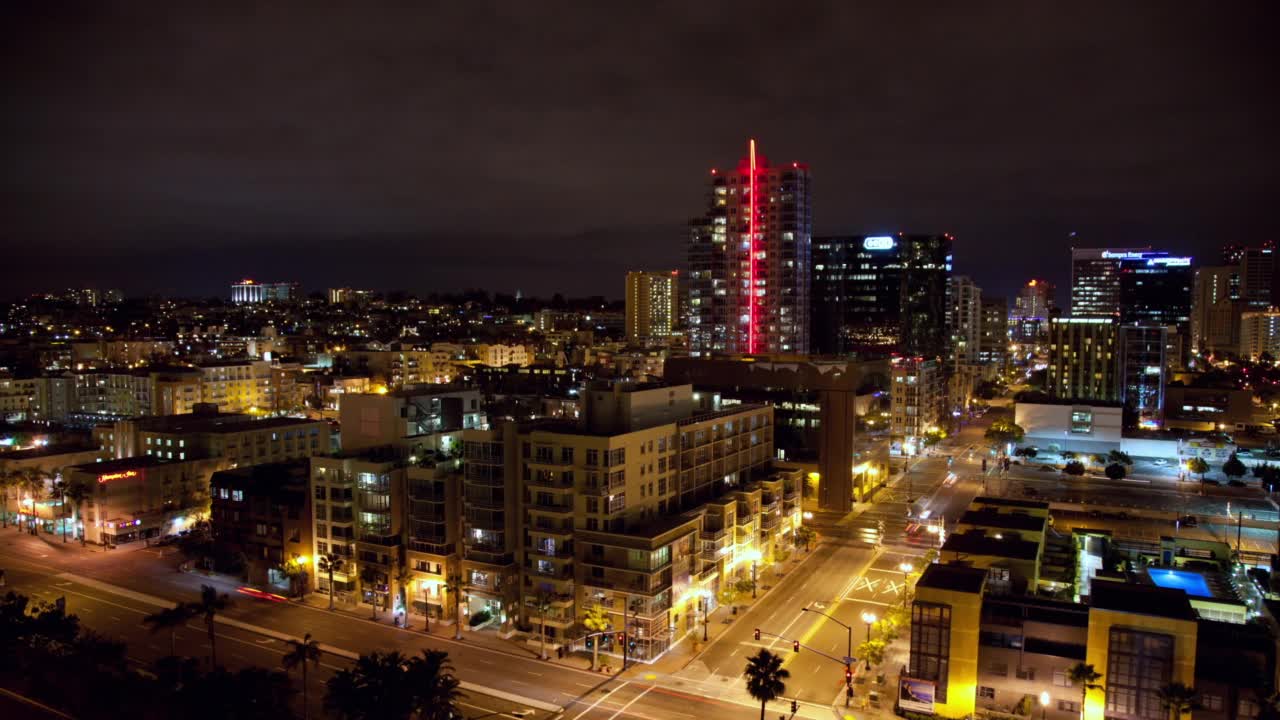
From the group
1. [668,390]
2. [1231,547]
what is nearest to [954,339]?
[1231,547]

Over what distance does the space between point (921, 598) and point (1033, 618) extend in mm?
5944

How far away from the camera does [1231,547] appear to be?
224ft

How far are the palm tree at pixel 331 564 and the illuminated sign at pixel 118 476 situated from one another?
2757cm

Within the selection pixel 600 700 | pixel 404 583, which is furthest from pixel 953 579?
pixel 404 583

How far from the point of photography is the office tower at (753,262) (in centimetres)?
15750

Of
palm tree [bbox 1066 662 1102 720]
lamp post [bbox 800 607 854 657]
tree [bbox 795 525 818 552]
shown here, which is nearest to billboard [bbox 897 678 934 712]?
lamp post [bbox 800 607 854 657]

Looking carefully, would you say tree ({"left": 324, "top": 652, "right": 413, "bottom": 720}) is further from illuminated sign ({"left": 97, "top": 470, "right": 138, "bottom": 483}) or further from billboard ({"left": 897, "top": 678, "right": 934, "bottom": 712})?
illuminated sign ({"left": 97, "top": 470, "right": 138, "bottom": 483})

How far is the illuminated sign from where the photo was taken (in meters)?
75.1

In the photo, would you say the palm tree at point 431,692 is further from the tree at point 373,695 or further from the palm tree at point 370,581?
the palm tree at point 370,581

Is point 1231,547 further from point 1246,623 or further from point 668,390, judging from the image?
point 668,390

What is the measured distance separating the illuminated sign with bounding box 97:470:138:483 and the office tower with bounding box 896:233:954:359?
15117 centimetres

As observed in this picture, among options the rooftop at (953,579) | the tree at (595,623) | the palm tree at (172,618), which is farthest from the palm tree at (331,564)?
the rooftop at (953,579)

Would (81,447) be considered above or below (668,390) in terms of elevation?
below

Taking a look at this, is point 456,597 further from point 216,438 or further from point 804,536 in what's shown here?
point 216,438
